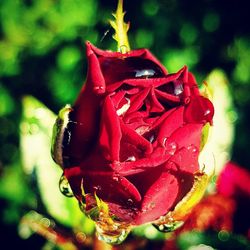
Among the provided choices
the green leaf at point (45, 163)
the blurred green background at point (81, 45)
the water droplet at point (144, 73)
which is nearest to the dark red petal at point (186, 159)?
the water droplet at point (144, 73)

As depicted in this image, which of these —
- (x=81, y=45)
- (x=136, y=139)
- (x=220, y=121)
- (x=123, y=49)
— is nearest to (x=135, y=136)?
(x=136, y=139)

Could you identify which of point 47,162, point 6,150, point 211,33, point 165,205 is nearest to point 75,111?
point 165,205

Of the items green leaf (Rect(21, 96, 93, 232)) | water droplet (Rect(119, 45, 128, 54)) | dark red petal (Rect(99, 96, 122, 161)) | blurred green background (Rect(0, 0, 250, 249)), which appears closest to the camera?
dark red petal (Rect(99, 96, 122, 161))

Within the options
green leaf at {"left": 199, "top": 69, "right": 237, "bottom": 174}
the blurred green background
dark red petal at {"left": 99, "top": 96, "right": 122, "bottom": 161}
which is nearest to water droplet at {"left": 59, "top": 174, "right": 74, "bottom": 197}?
dark red petal at {"left": 99, "top": 96, "right": 122, "bottom": 161}

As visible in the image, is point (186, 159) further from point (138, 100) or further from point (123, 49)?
point (123, 49)

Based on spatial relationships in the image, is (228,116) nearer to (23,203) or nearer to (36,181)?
(36,181)

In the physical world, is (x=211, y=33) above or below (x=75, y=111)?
below

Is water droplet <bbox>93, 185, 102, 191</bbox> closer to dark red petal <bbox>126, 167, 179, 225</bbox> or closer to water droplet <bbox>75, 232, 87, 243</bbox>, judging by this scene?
dark red petal <bbox>126, 167, 179, 225</bbox>
